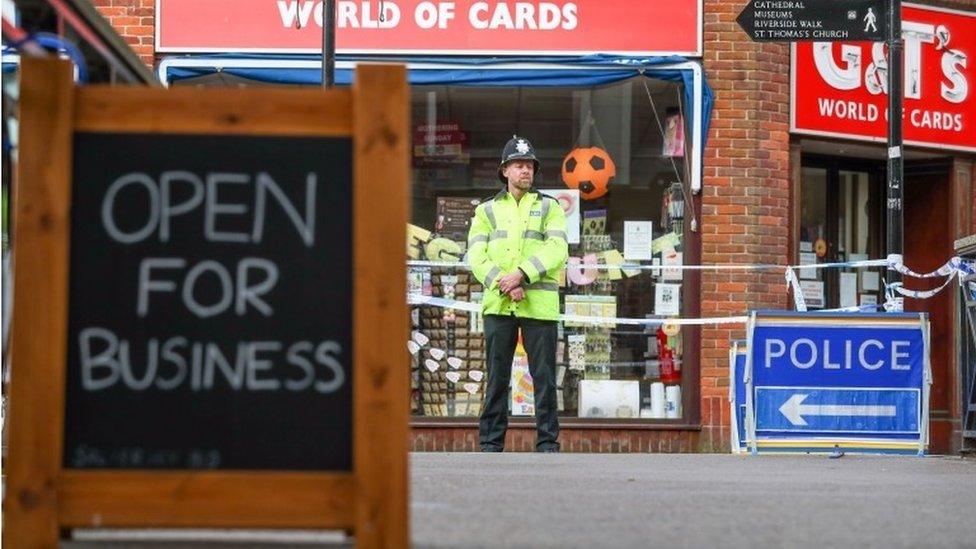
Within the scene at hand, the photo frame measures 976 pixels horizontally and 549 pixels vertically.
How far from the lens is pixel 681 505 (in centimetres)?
A: 712

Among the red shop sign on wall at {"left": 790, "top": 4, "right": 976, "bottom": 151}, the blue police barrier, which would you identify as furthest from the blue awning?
the blue police barrier

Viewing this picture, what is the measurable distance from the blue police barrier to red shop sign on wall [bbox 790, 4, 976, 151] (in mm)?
3842

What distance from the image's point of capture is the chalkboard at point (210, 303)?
4828 mm

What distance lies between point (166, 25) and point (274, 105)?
11.2 meters

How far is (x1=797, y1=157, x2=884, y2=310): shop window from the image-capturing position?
56.9ft

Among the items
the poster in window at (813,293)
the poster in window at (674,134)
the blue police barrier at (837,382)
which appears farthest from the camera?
the poster in window at (813,293)

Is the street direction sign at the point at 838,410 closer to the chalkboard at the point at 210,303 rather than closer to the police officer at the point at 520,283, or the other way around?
the police officer at the point at 520,283

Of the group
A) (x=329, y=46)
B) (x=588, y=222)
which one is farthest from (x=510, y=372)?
(x=588, y=222)

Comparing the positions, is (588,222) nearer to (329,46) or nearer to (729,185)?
(729,185)

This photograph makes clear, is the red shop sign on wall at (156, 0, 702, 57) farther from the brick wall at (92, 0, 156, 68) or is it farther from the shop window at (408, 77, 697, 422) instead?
the shop window at (408, 77, 697, 422)

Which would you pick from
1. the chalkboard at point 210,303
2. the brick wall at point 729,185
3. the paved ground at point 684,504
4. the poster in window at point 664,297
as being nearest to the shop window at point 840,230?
the brick wall at point 729,185

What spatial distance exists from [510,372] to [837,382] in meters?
2.02

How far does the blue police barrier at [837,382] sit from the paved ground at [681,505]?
1.75 meters

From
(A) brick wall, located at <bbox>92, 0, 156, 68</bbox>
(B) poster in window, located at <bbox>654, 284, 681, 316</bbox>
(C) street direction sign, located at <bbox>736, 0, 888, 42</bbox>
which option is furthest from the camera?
(B) poster in window, located at <bbox>654, 284, 681, 316</bbox>
